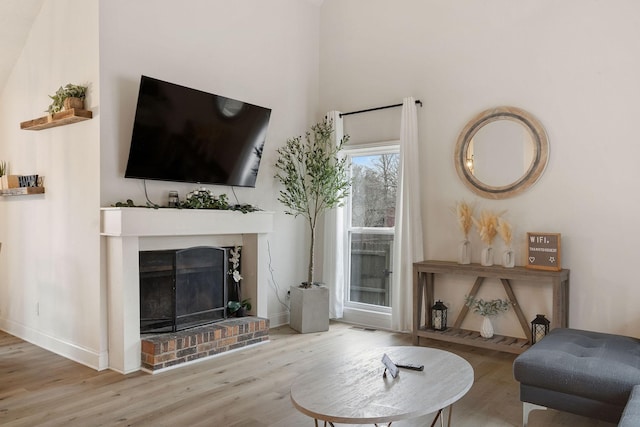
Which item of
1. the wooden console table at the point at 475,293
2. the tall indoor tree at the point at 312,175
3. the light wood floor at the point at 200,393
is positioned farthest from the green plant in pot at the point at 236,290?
the wooden console table at the point at 475,293

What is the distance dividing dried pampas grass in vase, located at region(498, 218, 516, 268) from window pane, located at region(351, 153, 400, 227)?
1232mm

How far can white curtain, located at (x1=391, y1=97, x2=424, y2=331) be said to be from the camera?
4.64 meters

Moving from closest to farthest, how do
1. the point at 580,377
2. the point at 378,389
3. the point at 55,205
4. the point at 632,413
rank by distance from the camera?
the point at 632,413, the point at 378,389, the point at 580,377, the point at 55,205

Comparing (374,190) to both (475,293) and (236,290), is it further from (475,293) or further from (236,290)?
(236,290)

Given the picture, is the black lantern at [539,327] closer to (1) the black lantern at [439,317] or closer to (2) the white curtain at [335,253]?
(1) the black lantern at [439,317]

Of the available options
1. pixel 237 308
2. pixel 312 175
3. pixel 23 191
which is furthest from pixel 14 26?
pixel 237 308

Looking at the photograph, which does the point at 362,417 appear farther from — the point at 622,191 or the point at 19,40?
the point at 19,40

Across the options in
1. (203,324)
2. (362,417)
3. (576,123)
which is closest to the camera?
(362,417)

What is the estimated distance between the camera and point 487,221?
4164 mm

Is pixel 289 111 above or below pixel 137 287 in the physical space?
above

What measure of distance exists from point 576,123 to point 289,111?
2.79 metres

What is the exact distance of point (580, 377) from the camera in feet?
7.96

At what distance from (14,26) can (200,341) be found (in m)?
3.23

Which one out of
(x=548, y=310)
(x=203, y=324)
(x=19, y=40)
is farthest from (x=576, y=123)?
(x=19, y=40)
